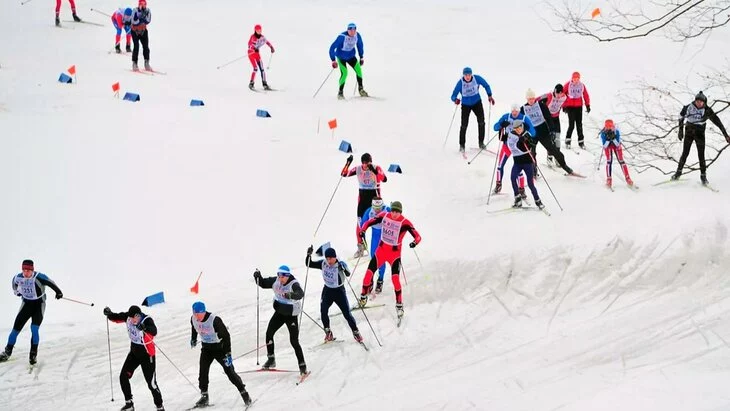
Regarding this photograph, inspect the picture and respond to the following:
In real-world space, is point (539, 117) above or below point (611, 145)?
above

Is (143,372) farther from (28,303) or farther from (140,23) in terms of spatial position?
(140,23)

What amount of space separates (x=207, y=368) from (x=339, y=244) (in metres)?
4.41

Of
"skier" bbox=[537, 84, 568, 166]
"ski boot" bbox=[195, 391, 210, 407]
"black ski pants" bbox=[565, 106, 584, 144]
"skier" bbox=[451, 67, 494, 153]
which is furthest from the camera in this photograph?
"black ski pants" bbox=[565, 106, 584, 144]

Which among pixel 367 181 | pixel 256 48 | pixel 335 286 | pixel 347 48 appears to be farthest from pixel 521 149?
pixel 256 48

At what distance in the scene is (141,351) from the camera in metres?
10.5

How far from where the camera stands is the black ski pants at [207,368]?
10430 mm

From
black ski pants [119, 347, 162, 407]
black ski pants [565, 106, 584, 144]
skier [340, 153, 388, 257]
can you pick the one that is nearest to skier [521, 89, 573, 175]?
black ski pants [565, 106, 584, 144]

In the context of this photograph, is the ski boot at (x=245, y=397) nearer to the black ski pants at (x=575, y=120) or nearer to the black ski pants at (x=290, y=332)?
the black ski pants at (x=290, y=332)

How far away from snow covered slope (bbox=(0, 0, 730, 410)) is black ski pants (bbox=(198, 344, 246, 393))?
1.18 ft

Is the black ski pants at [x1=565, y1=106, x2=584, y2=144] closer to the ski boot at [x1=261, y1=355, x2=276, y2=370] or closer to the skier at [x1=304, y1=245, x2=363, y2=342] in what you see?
the skier at [x1=304, y1=245, x2=363, y2=342]

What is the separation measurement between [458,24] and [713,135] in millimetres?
11484

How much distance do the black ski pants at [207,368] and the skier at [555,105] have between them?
26.4 feet

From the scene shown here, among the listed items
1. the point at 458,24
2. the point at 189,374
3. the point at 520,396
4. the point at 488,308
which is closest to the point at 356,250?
the point at 488,308

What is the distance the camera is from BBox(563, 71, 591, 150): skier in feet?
Answer: 56.0
